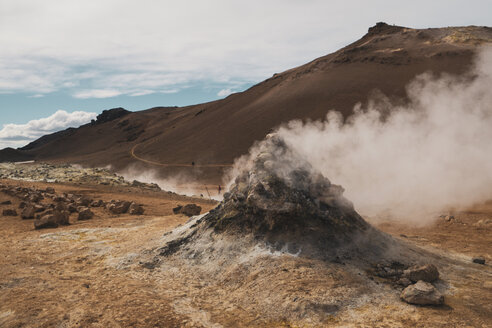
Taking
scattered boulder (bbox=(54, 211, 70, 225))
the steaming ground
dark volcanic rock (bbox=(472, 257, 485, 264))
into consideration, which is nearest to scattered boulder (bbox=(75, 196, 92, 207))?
scattered boulder (bbox=(54, 211, 70, 225))

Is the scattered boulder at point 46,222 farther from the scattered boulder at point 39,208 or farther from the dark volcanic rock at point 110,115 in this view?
the dark volcanic rock at point 110,115

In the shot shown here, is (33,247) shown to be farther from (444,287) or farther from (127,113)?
(127,113)

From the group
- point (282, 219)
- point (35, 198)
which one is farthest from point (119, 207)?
point (282, 219)

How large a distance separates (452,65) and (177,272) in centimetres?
3719

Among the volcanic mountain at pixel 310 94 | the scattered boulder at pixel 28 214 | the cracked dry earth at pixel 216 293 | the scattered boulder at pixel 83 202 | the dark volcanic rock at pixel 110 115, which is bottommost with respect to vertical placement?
the cracked dry earth at pixel 216 293

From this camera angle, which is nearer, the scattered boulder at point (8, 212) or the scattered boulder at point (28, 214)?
the scattered boulder at point (28, 214)

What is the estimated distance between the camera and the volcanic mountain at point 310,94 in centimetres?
3275

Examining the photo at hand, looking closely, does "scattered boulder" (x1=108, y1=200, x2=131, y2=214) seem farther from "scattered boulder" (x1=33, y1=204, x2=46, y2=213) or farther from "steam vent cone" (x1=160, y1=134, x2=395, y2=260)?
"steam vent cone" (x1=160, y1=134, x2=395, y2=260)

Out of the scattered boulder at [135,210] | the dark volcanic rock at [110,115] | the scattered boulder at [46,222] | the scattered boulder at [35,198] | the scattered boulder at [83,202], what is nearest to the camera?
the scattered boulder at [46,222]

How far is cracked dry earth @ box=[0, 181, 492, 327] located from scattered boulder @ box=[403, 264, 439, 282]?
0.16 metres

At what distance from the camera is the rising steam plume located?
39.7 ft

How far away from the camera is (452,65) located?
1316 inches

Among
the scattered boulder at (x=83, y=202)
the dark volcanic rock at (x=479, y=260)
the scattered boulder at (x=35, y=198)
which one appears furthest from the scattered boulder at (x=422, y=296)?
the scattered boulder at (x=35, y=198)

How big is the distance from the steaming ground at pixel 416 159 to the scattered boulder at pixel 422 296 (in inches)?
194
